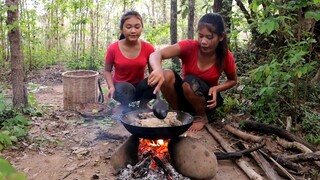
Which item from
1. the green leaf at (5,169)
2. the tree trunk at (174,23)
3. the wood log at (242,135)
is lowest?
the wood log at (242,135)

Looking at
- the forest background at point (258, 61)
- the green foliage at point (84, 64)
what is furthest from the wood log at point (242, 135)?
the green foliage at point (84, 64)

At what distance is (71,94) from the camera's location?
14.6 feet

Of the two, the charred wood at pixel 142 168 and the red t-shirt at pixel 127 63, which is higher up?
the red t-shirt at pixel 127 63

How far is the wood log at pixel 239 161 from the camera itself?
8.31 feet

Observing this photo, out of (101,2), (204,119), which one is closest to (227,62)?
(204,119)

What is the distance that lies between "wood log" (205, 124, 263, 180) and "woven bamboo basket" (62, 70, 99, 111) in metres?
1.86

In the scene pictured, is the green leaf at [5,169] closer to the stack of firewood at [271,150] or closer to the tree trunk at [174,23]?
the stack of firewood at [271,150]

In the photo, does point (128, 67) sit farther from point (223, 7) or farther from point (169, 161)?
point (223, 7)

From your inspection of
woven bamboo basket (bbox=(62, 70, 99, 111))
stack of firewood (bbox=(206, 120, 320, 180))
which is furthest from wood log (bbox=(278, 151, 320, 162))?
woven bamboo basket (bbox=(62, 70, 99, 111))

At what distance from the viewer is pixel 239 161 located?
2807mm

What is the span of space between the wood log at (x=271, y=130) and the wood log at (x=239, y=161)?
400mm

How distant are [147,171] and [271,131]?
1615mm

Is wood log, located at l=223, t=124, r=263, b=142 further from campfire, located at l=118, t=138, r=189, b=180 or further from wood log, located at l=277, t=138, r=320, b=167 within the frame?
campfire, located at l=118, t=138, r=189, b=180

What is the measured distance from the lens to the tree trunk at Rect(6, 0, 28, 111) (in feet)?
12.1
